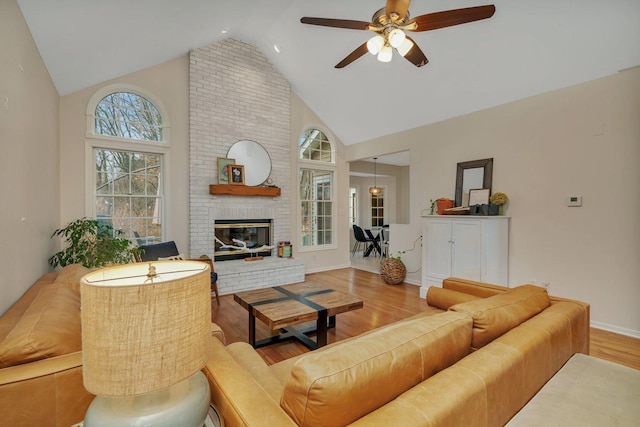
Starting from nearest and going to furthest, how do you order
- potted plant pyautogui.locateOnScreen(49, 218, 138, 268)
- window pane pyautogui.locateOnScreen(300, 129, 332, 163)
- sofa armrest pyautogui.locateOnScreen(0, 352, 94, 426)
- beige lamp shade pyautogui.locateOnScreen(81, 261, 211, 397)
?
1. beige lamp shade pyautogui.locateOnScreen(81, 261, 211, 397)
2. sofa armrest pyautogui.locateOnScreen(0, 352, 94, 426)
3. potted plant pyautogui.locateOnScreen(49, 218, 138, 268)
4. window pane pyautogui.locateOnScreen(300, 129, 332, 163)

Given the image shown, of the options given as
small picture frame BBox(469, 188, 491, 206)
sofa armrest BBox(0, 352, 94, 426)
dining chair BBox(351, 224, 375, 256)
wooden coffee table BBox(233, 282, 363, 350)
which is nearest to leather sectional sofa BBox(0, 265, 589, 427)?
sofa armrest BBox(0, 352, 94, 426)

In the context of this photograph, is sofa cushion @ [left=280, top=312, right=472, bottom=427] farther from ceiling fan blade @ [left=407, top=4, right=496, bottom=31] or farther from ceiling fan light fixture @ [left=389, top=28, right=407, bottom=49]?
ceiling fan blade @ [left=407, top=4, right=496, bottom=31]

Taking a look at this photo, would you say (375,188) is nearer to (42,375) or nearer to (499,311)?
(499,311)

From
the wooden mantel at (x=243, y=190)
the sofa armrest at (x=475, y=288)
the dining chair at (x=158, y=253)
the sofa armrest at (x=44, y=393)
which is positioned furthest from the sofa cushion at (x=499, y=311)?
the wooden mantel at (x=243, y=190)

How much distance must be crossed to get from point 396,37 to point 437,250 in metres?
2.92

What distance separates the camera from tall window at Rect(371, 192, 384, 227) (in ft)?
30.6

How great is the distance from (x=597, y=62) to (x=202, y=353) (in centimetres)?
428

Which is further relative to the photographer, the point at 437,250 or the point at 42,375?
the point at 437,250

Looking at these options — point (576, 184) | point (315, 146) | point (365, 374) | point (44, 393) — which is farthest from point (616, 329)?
point (315, 146)

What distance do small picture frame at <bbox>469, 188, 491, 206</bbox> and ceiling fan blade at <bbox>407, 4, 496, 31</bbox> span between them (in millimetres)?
2418

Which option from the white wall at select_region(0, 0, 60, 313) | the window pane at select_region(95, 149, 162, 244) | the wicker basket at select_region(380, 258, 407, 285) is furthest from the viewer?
the wicker basket at select_region(380, 258, 407, 285)

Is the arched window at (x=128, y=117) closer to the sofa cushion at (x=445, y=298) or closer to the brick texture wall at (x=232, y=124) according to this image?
the brick texture wall at (x=232, y=124)

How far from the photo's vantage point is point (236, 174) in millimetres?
5055

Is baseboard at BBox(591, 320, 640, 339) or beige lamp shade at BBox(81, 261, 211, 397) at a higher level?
beige lamp shade at BBox(81, 261, 211, 397)
